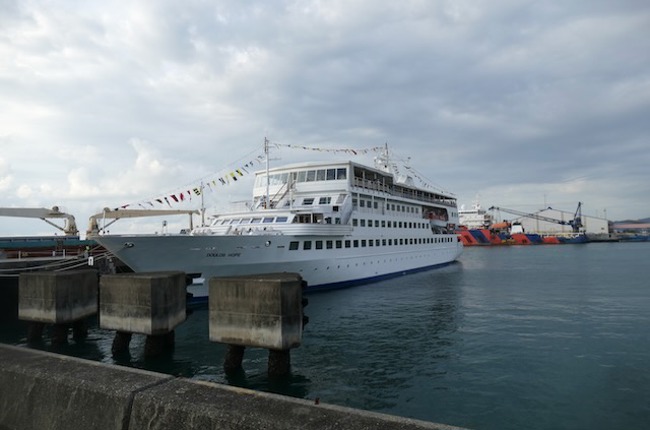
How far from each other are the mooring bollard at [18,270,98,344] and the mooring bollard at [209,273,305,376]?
22.7 feet

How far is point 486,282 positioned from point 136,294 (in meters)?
31.1

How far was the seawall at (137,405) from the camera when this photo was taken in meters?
4.43

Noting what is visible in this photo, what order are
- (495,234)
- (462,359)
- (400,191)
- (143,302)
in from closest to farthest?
(143,302)
(462,359)
(400,191)
(495,234)

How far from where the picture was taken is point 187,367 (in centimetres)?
1295

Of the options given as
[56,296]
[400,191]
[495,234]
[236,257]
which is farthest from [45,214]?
[495,234]

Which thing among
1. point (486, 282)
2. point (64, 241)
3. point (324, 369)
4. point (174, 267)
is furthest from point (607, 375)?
point (64, 241)

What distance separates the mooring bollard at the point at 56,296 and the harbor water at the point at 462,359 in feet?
6.19

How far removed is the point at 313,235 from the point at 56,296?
16.0m

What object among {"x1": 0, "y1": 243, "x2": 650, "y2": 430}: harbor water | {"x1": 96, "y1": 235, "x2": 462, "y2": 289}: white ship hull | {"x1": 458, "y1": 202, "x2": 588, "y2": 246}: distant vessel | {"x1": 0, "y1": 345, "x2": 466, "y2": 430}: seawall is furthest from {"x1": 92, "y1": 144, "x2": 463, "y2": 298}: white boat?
{"x1": 458, "y1": 202, "x2": 588, "y2": 246}: distant vessel

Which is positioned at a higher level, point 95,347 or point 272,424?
point 272,424

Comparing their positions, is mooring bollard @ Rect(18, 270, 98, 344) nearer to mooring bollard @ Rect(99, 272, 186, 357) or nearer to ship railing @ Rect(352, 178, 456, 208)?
mooring bollard @ Rect(99, 272, 186, 357)

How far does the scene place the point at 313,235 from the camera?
89.1 feet

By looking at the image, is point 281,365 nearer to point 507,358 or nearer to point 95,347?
point 507,358

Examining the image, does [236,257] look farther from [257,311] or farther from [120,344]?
[257,311]
